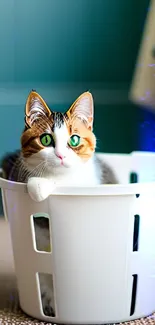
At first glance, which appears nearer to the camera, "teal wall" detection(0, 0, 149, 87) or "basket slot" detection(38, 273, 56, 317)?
"basket slot" detection(38, 273, 56, 317)

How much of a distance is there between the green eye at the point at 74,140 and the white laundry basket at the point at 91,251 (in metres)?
0.10

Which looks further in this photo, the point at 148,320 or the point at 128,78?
the point at 128,78

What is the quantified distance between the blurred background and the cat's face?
1009 mm

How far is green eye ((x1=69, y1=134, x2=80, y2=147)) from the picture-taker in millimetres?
894

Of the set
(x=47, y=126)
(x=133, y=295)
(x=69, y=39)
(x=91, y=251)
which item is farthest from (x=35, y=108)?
(x=69, y=39)

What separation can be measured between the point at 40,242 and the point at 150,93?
1097 mm

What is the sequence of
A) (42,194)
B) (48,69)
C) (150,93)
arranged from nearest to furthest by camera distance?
(42,194) < (150,93) < (48,69)

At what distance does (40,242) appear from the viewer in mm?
916

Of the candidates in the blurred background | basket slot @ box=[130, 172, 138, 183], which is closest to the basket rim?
basket slot @ box=[130, 172, 138, 183]

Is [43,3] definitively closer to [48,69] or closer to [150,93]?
[48,69]

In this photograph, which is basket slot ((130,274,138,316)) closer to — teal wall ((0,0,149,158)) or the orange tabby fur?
the orange tabby fur

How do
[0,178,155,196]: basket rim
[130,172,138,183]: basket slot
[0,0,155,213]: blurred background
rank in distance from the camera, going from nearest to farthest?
[0,178,155,196]: basket rim < [130,172,138,183]: basket slot < [0,0,155,213]: blurred background

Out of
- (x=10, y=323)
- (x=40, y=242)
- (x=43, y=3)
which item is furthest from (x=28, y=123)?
(x=43, y=3)

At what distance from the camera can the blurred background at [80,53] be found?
1963mm
